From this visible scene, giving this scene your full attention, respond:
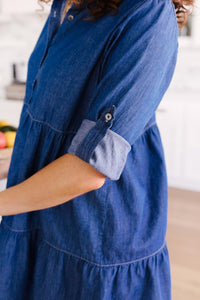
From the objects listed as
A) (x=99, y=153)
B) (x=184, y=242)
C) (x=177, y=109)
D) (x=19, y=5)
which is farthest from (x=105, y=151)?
(x=19, y=5)

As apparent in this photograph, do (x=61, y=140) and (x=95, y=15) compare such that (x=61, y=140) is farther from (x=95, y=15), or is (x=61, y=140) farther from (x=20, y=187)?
(x=95, y=15)

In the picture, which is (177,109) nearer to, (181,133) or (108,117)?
(181,133)

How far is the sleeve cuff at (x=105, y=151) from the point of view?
1.68ft

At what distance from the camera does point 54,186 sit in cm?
55

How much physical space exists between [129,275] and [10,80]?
350 cm

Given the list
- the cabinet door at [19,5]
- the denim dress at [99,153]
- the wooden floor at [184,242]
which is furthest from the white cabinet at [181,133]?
the denim dress at [99,153]

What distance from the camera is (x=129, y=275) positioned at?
65 centimetres

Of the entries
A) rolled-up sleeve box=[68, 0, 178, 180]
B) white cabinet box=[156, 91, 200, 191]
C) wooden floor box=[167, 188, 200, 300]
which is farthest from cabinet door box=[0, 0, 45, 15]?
rolled-up sleeve box=[68, 0, 178, 180]

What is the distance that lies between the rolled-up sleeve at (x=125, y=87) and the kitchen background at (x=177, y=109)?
6.26 ft

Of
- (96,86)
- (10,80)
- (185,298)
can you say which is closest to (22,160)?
(96,86)

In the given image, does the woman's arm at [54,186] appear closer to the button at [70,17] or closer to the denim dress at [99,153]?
the denim dress at [99,153]

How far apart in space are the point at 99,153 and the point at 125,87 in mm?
105

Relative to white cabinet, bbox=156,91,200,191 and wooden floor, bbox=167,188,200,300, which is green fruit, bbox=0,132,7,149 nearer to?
wooden floor, bbox=167,188,200,300

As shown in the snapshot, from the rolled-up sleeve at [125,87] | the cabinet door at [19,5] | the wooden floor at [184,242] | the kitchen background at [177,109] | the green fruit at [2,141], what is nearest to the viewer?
the rolled-up sleeve at [125,87]
